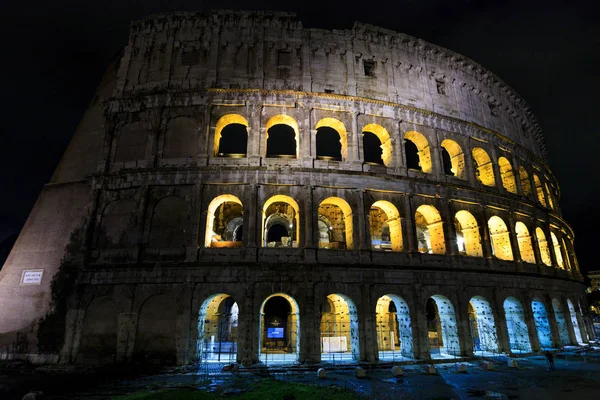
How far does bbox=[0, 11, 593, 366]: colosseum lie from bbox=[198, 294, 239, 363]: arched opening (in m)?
0.20

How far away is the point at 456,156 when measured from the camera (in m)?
21.0

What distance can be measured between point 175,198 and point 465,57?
20.5 m

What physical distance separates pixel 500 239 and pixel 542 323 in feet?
17.5

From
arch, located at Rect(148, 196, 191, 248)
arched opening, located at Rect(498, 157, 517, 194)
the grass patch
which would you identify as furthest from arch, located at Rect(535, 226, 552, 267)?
arch, located at Rect(148, 196, 191, 248)

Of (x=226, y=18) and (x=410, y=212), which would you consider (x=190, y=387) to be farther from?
(x=226, y=18)

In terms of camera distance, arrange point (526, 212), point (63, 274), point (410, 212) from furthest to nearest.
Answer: point (526, 212), point (410, 212), point (63, 274)

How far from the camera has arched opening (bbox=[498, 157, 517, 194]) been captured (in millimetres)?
22767

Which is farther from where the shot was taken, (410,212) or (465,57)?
(465,57)

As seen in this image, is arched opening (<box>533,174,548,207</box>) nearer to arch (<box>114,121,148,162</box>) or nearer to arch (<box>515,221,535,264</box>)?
arch (<box>515,221,535,264</box>)

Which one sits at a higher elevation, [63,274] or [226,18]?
[226,18]

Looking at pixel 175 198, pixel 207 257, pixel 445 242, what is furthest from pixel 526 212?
pixel 175 198

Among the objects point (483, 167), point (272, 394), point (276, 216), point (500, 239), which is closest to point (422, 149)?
point (483, 167)

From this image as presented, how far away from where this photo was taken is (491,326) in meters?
18.1

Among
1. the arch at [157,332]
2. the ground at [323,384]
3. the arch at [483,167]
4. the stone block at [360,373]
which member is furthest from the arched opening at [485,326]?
the arch at [157,332]
